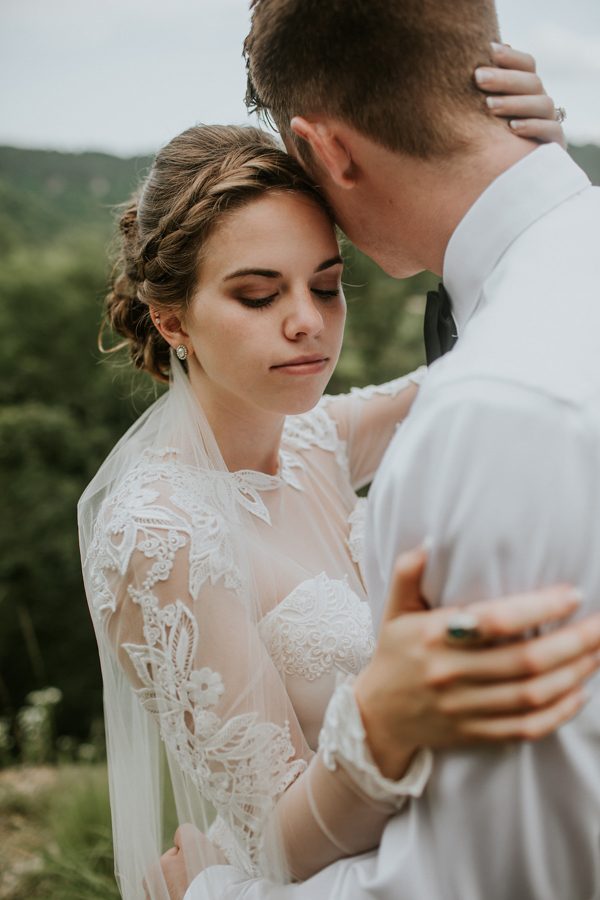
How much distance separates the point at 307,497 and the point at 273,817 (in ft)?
3.45

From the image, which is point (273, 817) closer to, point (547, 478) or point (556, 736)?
point (556, 736)

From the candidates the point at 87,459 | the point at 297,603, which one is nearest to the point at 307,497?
the point at 297,603

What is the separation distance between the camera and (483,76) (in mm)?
1428

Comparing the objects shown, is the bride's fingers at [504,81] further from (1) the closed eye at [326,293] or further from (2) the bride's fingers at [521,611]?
(2) the bride's fingers at [521,611]

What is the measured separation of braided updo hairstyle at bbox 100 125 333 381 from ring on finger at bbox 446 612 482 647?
125 cm

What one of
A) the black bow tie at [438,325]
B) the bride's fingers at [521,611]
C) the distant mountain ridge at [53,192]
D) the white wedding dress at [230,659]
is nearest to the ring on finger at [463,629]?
the bride's fingers at [521,611]

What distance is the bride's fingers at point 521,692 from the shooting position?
1.09 meters

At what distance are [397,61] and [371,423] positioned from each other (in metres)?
1.46

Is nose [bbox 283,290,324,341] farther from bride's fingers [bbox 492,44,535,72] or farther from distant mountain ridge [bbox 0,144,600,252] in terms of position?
distant mountain ridge [bbox 0,144,600,252]

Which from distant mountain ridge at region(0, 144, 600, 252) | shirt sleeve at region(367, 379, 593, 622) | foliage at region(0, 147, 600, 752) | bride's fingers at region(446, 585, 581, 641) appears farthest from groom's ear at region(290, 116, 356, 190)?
distant mountain ridge at region(0, 144, 600, 252)

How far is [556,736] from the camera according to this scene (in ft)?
3.86

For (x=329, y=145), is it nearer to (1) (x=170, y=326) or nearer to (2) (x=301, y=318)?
(2) (x=301, y=318)

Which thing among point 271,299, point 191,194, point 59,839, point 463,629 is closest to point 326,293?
point 271,299

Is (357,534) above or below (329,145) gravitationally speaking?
below
